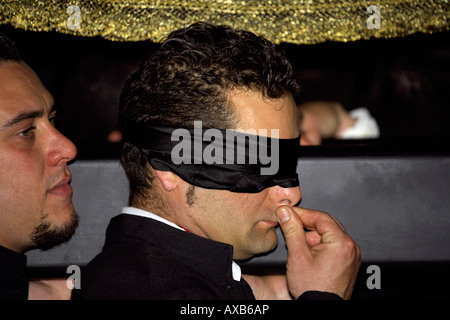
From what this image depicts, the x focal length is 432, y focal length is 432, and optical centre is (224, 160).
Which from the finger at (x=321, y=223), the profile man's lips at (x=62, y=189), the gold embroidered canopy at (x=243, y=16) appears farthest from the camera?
the profile man's lips at (x=62, y=189)

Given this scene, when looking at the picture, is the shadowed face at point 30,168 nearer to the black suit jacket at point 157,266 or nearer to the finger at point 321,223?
the black suit jacket at point 157,266

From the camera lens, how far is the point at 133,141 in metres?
1.42

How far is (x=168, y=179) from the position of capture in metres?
1.39

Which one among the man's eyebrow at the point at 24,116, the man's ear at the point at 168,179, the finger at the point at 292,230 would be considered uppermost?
the man's eyebrow at the point at 24,116

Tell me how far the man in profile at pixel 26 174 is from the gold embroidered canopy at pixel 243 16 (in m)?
0.44

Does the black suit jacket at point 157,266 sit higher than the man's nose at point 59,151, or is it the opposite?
the man's nose at point 59,151

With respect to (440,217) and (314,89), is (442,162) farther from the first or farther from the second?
(314,89)

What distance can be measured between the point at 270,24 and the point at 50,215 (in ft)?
3.30

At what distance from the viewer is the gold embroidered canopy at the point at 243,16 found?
1036mm

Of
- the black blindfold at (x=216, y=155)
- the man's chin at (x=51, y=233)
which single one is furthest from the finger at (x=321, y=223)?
the man's chin at (x=51, y=233)

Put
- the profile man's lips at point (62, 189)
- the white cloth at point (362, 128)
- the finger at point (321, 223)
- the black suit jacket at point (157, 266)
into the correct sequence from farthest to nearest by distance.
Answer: the white cloth at point (362, 128) < the profile man's lips at point (62, 189) < the finger at point (321, 223) < the black suit jacket at point (157, 266)

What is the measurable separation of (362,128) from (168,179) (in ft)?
7.15
